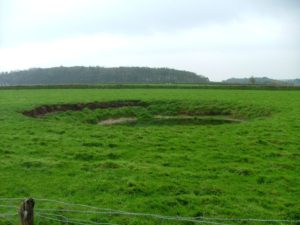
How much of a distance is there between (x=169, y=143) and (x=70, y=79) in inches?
5728

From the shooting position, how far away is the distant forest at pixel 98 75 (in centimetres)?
16238

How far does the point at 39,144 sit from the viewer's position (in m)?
19.6

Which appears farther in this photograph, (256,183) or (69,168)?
(69,168)

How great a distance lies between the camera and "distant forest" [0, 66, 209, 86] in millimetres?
162375

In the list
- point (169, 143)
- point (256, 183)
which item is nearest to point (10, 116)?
point (169, 143)

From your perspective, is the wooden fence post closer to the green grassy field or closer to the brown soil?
the green grassy field

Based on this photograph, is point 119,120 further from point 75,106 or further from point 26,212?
point 26,212

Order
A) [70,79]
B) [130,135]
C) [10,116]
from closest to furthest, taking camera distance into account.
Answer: [130,135], [10,116], [70,79]

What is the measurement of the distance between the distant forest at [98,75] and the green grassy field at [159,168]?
138574 mm

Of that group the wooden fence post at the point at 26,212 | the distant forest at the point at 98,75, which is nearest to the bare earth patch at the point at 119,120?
the wooden fence post at the point at 26,212

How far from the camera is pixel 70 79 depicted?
6334 inches

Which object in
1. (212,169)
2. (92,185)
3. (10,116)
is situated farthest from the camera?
(10,116)

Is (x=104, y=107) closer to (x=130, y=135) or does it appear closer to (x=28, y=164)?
(x=130, y=135)

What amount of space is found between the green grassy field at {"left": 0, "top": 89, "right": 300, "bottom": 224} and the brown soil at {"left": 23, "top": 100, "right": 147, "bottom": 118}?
8.82m
